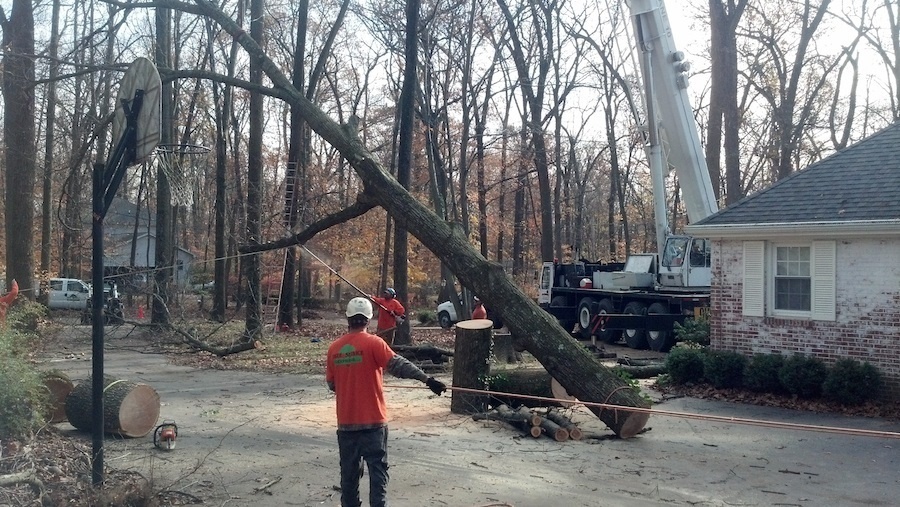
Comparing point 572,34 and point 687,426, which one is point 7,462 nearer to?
point 687,426

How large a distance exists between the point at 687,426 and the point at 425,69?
20633 mm

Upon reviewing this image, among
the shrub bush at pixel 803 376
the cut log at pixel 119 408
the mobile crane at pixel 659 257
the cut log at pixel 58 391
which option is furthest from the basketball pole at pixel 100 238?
the mobile crane at pixel 659 257

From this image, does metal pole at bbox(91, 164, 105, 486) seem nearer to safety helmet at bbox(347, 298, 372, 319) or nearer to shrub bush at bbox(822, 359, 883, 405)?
safety helmet at bbox(347, 298, 372, 319)

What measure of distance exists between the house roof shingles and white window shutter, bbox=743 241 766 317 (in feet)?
1.55

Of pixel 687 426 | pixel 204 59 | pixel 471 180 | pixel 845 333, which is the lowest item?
pixel 687 426

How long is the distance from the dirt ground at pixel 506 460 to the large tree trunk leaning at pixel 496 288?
1.73ft

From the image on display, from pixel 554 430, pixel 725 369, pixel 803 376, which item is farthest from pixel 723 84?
pixel 554 430

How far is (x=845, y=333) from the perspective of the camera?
1324cm

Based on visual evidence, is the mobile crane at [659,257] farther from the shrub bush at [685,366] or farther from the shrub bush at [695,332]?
the shrub bush at [685,366]

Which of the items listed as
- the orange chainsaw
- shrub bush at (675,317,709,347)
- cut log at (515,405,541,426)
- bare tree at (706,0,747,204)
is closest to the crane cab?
bare tree at (706,0,747,204)

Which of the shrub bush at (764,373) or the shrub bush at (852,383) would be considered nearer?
the shrub bush at (852,383)

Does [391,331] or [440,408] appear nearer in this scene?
[440,408]

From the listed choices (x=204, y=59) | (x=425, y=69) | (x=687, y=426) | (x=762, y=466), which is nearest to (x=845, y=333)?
(x=687, y=426)

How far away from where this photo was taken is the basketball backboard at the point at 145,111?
711 cm
